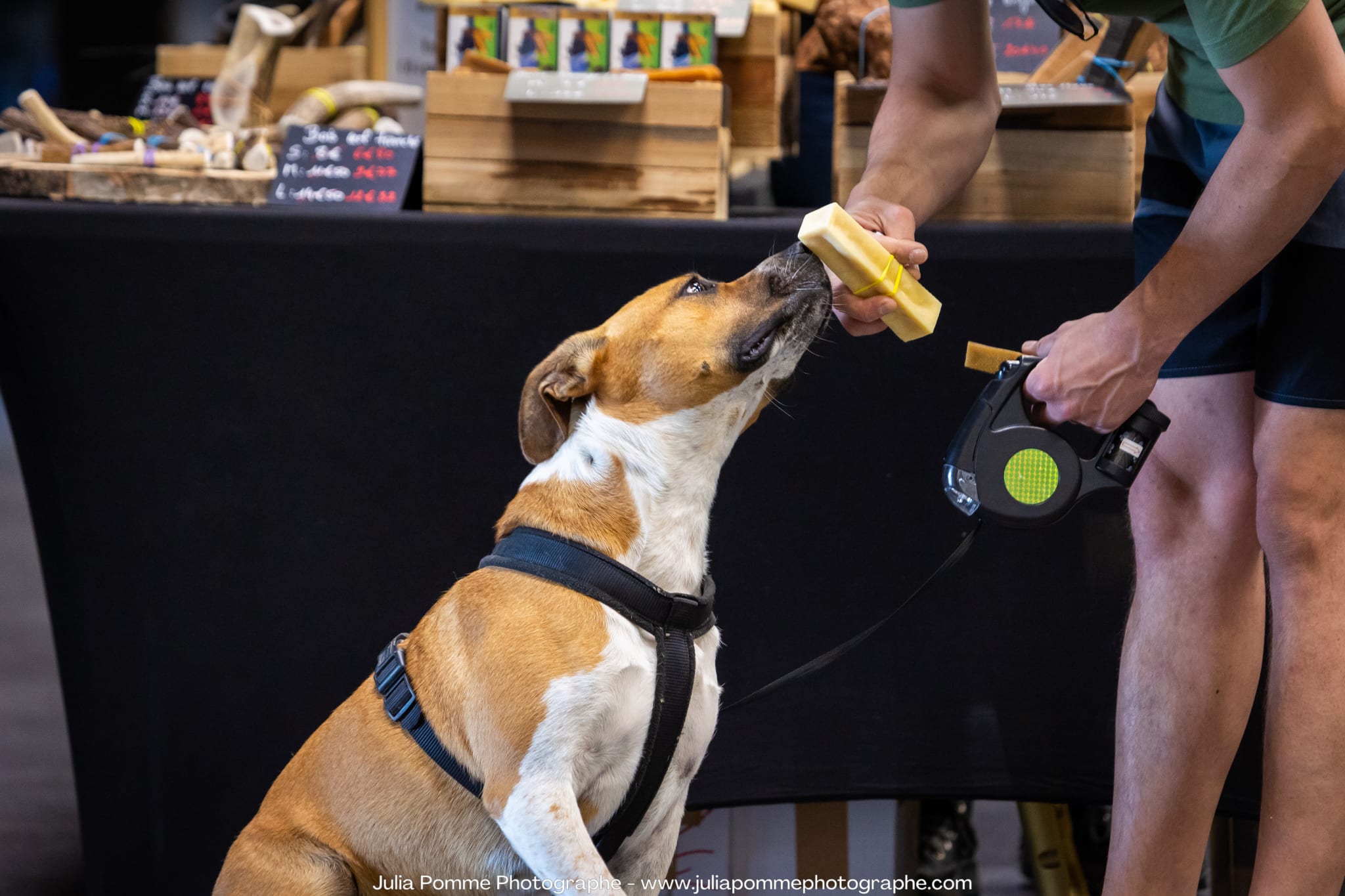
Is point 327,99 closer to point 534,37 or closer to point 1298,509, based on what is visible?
point 534,37

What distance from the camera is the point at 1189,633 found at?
5.67ft

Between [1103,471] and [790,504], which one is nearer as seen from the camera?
[1103,471]

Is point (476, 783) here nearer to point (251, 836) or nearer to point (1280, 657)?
point (251, 836)

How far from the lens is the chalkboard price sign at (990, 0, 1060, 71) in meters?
2.82

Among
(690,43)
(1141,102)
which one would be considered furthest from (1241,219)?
(690,43)

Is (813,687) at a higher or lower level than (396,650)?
lower

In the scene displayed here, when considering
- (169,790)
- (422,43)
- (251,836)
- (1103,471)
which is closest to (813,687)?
(1103,471)

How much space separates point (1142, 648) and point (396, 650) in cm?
113

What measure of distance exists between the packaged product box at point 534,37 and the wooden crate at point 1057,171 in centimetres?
77

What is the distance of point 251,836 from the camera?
1.78m

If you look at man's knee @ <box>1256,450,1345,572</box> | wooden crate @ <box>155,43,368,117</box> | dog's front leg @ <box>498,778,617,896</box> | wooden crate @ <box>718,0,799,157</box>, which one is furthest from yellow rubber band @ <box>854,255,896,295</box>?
wooden crate @ <box>155,43,368,117</box>

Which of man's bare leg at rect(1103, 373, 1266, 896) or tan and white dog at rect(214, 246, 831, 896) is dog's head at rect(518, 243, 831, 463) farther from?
man's bare leg at rect(1103, 373, 1266, 896)

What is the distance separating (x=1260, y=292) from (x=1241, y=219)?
10.3 inches

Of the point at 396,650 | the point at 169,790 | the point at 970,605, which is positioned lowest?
the point at 169,790
